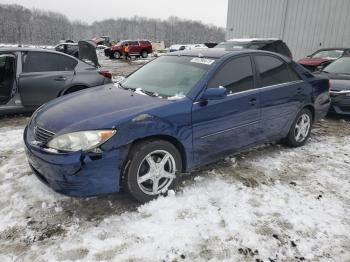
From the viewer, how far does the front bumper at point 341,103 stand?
6578 millimetres

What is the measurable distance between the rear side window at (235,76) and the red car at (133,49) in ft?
81.1

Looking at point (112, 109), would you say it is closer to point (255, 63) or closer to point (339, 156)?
point (255, 63)

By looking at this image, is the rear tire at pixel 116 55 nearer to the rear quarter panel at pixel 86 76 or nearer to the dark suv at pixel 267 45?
the dark suv at pixel 267 45

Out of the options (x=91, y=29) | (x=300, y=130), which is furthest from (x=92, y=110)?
(x=91, y=29)

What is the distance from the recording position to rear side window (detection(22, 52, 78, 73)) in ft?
19.6

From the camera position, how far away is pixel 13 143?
15.9ft

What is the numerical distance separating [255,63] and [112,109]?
82.6 inches

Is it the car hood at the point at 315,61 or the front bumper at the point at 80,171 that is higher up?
the car hood at the point at 315,61

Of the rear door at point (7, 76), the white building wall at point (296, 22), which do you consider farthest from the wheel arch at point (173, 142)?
the white building wall at point (296, 22)

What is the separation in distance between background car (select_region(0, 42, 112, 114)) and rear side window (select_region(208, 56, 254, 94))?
358 centimetres

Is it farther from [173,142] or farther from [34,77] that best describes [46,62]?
[173,142]

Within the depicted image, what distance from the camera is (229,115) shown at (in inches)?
146

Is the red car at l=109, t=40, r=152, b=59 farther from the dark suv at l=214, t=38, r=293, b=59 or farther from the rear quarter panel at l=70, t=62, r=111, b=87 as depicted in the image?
the rear quarter panel at l=70, t=62, r=111, b=87

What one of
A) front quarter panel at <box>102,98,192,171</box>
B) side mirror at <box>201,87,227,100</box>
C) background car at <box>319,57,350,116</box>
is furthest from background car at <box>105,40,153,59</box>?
front quarter panel at <box>102,98,192,171</box>
